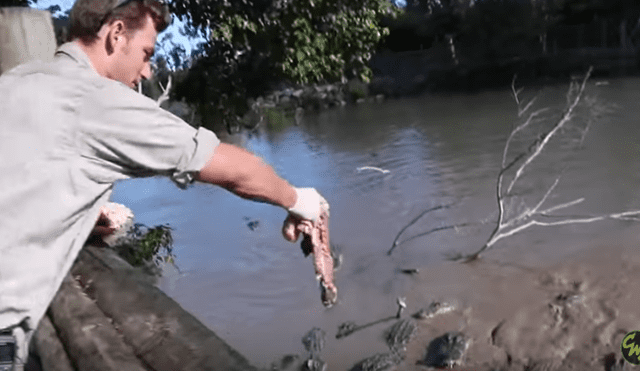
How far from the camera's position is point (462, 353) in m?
5.29

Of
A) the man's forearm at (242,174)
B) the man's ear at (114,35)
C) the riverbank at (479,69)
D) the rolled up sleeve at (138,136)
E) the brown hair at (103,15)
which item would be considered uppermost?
the brown hair at (103,15)

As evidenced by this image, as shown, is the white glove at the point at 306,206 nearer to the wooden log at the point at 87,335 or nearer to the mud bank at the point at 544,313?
the wooden log at the point at 87,335

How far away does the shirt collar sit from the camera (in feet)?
4.80

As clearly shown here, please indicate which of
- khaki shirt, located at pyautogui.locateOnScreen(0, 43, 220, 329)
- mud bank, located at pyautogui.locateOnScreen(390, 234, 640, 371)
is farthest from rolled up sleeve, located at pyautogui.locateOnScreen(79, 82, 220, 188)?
mud bank, located at pyautogui.locateOnScreen(390, 234, 640, 371)

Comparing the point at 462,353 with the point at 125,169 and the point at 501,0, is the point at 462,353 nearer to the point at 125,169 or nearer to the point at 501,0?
the point at 125,169

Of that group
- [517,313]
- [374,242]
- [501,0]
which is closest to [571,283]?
[517,313]

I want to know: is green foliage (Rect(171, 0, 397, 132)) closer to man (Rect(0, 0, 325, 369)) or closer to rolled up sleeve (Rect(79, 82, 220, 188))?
man (Rect(0, 0, 325, 369))

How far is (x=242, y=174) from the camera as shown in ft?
4.67

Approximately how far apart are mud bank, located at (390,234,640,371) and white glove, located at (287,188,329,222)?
409 centimetres

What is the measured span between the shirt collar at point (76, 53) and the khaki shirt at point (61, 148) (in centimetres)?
3

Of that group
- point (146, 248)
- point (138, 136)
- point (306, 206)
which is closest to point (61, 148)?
point (138, 136)

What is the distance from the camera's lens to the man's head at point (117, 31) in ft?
4.87

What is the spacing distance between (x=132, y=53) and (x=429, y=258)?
6.42m

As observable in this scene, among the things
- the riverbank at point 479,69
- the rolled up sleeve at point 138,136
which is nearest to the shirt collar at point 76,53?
the rolled up sleeve at point 138,136
